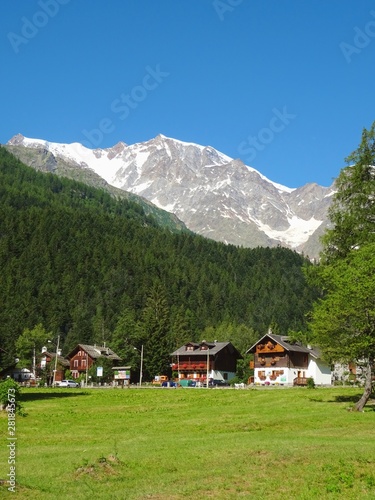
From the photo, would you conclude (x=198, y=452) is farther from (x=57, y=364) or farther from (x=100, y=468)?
(x=57, y=364)

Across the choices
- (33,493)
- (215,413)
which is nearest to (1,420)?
(215,413)

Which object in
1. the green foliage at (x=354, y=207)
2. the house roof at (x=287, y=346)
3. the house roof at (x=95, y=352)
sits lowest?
the house roof at (x=95, y=352)

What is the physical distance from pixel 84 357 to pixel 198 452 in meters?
112

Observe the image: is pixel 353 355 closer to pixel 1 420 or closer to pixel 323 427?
pixel 323 427

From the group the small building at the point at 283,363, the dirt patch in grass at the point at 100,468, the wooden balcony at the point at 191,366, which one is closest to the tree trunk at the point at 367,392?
the dirt patch in grass at the point at 100,468

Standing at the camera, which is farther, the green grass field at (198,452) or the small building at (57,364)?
the small building at (57,364)

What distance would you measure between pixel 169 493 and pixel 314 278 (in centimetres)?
3166

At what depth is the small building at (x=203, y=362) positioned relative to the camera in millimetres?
120938

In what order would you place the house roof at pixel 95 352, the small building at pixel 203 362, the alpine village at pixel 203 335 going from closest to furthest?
the alpine village at pixel 203 335 → the small building at pixel 203 362 → the house roof at pixel 95 352

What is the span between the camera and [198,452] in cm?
2570

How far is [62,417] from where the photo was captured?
45094 mm

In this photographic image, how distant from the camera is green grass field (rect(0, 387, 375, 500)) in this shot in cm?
1855

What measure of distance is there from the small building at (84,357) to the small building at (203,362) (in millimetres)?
16743

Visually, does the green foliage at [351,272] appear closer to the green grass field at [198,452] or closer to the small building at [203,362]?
the green grass field at [198,452]
